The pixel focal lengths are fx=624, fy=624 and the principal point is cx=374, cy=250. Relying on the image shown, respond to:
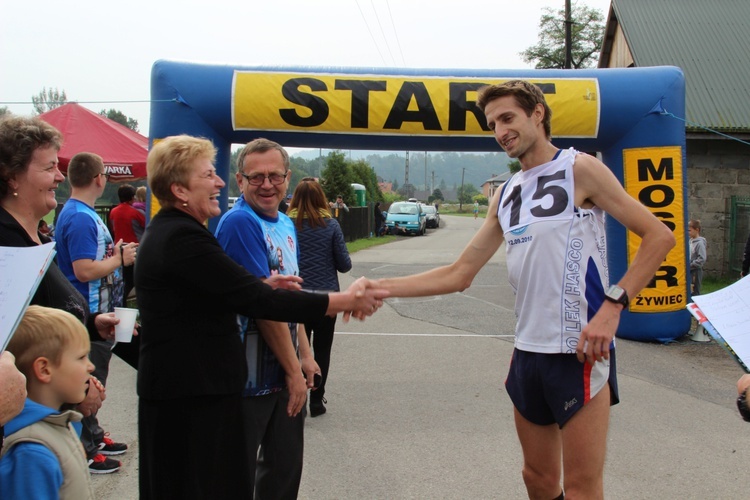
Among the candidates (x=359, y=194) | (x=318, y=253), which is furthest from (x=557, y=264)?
(x=359, y=194)

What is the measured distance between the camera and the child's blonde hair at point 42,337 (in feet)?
6.20

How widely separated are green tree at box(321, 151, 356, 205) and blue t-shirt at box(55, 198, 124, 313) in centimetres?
2865

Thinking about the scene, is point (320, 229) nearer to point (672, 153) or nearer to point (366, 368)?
point (366, 368)

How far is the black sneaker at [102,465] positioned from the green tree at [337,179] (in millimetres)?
28730

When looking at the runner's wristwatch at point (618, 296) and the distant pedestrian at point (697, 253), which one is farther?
the distant pedestrian at point (697, 253)

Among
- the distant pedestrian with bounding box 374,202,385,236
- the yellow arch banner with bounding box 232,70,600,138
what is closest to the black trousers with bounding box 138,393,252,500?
the yellow arch banner with bounding box 232,70,600,138

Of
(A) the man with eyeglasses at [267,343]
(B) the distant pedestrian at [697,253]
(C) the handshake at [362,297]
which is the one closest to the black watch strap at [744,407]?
(C) the handshake at [362,297]

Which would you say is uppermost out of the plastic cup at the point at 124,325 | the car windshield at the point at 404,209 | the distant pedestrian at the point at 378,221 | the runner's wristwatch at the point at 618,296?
the car windshield at the point at 404,209

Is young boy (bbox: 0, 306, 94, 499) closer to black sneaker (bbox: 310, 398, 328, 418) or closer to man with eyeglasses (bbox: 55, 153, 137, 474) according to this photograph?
man with eyeglasses (bbox: 55, 153, 137, 474)

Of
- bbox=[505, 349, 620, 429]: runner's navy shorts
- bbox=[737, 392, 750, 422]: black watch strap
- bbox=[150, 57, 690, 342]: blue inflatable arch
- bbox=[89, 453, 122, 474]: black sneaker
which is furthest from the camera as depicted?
bbox=[150, 57, 690, 342]: blue inflatable arch

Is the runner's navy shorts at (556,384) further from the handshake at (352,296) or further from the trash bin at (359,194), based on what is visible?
the trash bin at (359,194)

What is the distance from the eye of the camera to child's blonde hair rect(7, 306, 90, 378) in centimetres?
189

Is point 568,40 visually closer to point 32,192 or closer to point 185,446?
point 32,192

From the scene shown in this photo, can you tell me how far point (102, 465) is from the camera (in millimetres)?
4117
